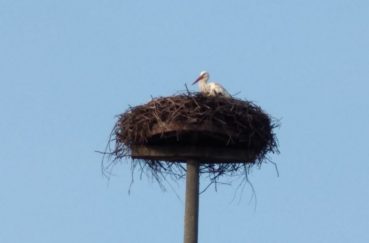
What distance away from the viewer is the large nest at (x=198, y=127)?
13.9 m

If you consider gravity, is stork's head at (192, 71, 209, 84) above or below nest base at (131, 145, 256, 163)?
above

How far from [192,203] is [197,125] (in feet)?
3.03

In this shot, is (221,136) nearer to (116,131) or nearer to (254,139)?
(254,139)

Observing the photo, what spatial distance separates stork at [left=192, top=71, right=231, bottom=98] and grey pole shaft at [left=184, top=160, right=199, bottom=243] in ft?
3.84

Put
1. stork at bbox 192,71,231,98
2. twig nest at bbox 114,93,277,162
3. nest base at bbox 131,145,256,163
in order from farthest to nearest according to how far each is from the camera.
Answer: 1. stork at bbox 192,71,231,98
2. nest base at bbox 131,145,256,163
3. twig nest at bbox 114,93,277,162

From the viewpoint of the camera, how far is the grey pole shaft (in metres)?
13.9

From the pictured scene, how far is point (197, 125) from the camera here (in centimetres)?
1383

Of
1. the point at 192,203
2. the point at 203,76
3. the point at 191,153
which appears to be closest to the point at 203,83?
the point at 203,76

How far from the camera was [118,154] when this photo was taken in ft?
47.7

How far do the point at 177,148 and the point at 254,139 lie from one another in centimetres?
89

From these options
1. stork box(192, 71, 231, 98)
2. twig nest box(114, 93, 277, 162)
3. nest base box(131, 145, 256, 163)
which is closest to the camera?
twig nest box(114, 93, 277, 162)

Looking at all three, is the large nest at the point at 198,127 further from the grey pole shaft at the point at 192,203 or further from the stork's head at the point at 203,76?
the stork's head at the point at 203,76

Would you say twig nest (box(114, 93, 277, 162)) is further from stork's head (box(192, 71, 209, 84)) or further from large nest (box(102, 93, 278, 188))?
stork's head (box(192, 71, 209, 84))

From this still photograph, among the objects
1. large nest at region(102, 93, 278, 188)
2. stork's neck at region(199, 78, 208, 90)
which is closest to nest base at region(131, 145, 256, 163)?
large nest at region(102, 93, 278, 188)
